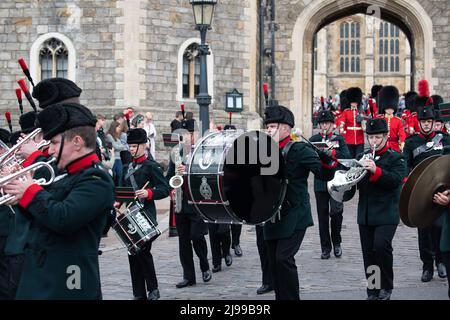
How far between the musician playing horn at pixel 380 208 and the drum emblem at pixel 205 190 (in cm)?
160

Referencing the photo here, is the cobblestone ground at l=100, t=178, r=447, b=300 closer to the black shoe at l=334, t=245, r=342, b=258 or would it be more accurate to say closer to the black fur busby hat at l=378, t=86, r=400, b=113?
the black shoe at l=334, t=245, r=342, b=258

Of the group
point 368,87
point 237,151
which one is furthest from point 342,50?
point 237,151

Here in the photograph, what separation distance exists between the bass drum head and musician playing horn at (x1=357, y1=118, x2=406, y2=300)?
42.7 inches

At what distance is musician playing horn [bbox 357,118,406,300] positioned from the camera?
29.7 feet

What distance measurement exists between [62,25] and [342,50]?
2283 inches

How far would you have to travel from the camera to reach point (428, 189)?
6.93 metres

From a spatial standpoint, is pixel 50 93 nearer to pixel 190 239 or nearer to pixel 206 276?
pixel 190 239

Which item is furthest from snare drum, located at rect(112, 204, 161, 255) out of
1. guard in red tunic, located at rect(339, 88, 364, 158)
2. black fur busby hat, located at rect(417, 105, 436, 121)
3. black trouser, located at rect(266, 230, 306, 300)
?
guard in red tunic, located at rect(339, 88, 364, 158)

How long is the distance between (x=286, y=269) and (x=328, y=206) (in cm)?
497

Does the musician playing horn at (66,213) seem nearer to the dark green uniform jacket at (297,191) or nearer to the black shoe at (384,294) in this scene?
the dark green uniform jacket at (297,191)

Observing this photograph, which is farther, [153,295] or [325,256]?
[325,256]

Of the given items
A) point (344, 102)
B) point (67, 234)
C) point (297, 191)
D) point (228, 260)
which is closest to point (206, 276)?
point (228, 260)

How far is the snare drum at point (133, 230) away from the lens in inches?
358

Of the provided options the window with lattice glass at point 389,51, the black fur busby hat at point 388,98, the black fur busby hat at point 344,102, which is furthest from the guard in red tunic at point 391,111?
the window with lattice glass at point 389,51
